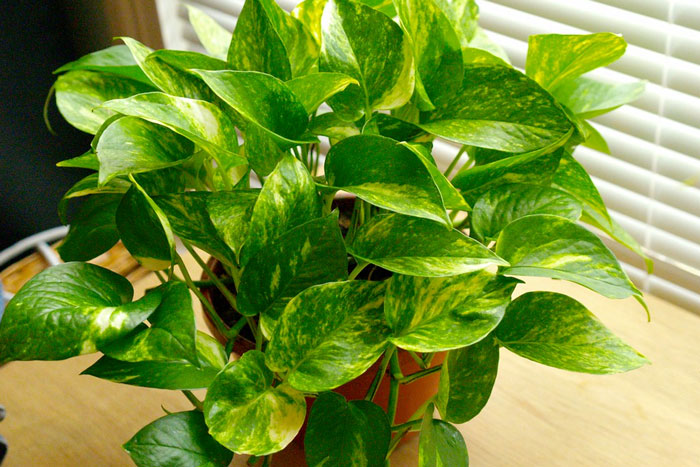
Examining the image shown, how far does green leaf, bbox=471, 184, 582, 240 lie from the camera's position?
0.51 meters

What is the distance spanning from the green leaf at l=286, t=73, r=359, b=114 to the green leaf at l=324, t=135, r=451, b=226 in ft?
0.11

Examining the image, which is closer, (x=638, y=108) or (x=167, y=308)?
(x=167, y=308)

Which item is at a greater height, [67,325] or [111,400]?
[67,325]

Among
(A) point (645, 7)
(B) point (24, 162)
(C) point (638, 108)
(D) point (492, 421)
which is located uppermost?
(A) point (645, 7)

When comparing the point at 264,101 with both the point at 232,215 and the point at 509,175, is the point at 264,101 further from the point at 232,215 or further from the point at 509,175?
the point at 509,175

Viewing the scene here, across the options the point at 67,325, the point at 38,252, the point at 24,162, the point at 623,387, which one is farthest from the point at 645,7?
the point at 24,162

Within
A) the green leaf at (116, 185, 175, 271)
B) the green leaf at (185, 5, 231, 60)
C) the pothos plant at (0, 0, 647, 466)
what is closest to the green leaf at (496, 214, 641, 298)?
the pothos plant at (0, 0, 647, 466)

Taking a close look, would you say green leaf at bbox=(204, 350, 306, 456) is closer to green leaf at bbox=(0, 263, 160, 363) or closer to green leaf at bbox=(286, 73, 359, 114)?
green leaf at bbox=(0, 263, 160, 363)

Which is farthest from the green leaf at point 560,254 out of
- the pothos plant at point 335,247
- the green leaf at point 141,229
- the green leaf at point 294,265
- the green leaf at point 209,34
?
the green leaf at point 209,34

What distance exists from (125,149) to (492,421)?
0.46 m

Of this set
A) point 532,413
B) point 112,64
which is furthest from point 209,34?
point 532,413

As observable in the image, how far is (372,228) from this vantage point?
0.48 metres

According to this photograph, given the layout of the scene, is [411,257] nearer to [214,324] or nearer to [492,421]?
[214,324]

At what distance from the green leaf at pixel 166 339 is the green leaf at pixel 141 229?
39mm
